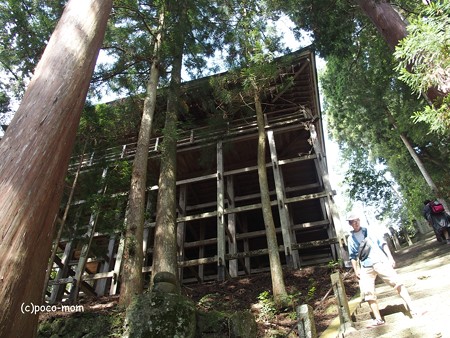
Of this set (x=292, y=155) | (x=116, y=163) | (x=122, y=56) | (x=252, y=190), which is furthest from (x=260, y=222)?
(x=122, y=56)

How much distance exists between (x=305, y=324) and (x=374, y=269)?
1.04m

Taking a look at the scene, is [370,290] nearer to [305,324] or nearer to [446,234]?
[305,324]

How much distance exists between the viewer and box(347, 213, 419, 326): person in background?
3559 mm

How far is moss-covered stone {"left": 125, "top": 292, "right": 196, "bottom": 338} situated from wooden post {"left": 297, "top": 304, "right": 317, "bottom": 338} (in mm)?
1367

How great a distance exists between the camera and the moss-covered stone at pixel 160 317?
376cm

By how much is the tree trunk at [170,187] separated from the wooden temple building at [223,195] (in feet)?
4.82

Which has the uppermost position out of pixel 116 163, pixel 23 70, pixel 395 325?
pixel 23 70

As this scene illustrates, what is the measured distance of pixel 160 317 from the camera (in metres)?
3.87

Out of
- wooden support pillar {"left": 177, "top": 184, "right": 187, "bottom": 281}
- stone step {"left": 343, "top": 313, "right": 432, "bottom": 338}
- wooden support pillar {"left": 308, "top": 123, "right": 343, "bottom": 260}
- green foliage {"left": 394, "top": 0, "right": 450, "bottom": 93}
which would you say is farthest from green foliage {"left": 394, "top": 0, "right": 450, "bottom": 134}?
wooden support pillar {"left": 177, "top": 184, "right": 187, "bottom": 281}

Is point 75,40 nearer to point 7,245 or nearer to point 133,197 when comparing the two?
point 7,245

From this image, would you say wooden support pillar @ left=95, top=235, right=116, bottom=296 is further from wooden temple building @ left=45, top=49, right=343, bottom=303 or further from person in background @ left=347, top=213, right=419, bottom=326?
person in background @ left=347, top=213, right=419, bottom=326

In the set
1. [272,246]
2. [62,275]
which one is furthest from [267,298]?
[62,275]

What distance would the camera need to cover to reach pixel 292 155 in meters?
12.3

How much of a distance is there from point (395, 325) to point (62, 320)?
5632 millimetres
